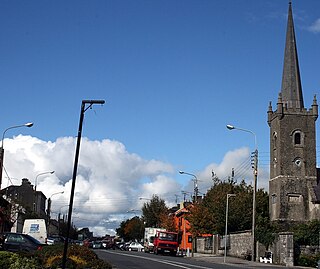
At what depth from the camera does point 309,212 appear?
213ft

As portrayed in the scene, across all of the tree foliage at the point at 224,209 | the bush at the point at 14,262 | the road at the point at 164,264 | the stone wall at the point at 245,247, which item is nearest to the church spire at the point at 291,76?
the tree foliage at the point at 224,209

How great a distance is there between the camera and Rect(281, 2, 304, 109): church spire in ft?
225

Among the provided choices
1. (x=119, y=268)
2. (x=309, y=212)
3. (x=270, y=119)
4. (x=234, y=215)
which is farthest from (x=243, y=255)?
(x=119, y=268)

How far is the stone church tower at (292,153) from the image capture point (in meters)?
65.0

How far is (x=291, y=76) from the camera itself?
2709 inches

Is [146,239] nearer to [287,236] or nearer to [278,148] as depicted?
[278,148]

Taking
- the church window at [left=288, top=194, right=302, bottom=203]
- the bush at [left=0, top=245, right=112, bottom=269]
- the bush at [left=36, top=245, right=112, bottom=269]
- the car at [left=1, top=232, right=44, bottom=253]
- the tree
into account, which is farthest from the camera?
the tree

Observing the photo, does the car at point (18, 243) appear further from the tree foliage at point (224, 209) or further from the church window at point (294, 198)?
the church window at point (294, 198)

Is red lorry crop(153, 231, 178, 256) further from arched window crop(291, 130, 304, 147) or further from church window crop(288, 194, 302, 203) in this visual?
arched window crop(291, 130, 304, 147)

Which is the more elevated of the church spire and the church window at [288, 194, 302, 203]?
the church spire

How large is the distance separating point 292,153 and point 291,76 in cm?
910

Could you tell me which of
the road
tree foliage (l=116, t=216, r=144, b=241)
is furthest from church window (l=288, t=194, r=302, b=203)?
tree foliage (l=116, t=216, r=144, b=241)

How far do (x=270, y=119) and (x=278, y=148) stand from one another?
485 cm

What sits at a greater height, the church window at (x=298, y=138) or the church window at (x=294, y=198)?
the church window at (x=298, y=138)
